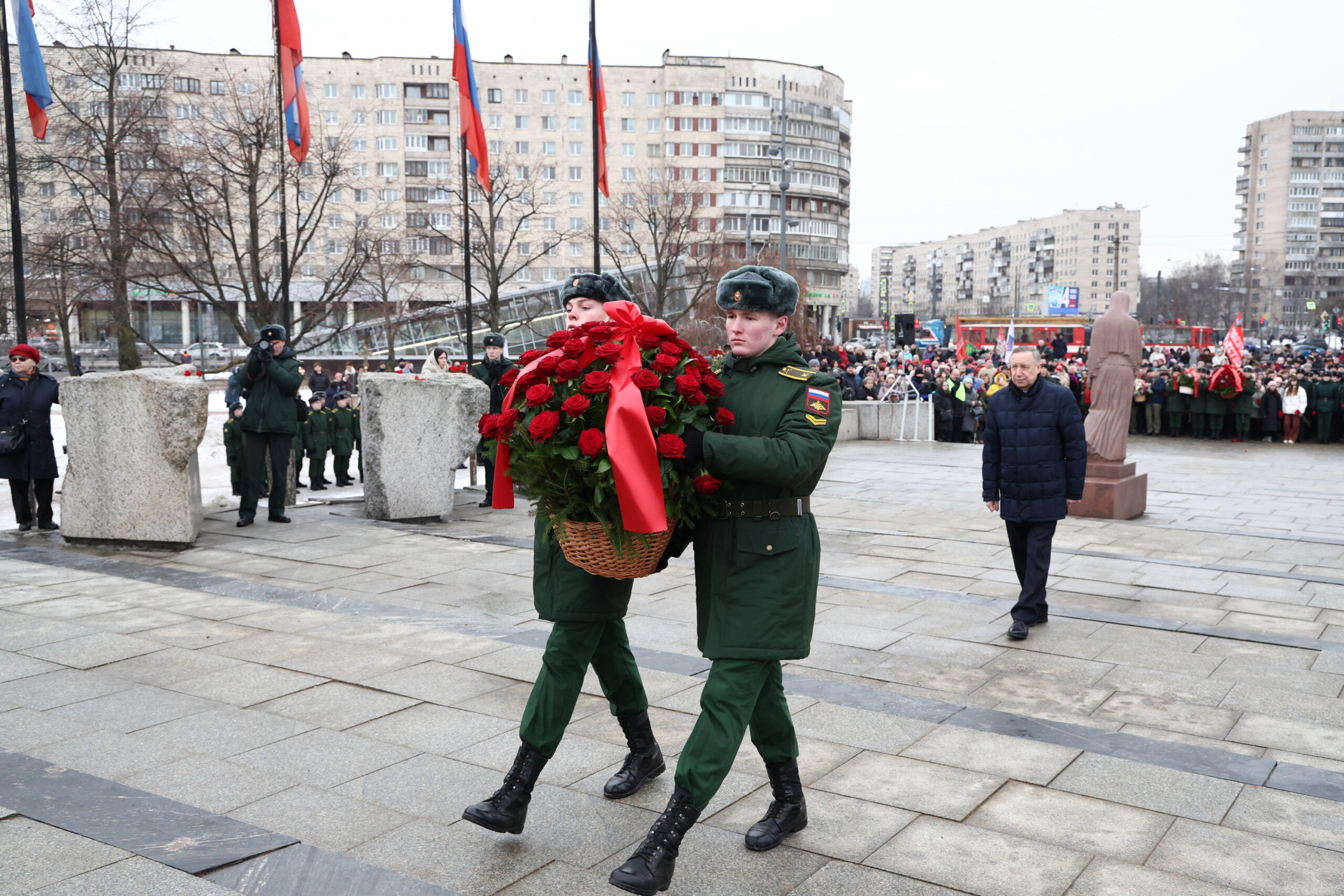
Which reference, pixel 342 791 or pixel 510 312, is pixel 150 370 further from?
pixel 510 312

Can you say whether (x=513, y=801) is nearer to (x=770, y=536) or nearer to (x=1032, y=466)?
(x=770, y=536)

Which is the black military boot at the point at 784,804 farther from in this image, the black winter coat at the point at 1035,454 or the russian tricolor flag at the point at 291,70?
the russian tricolor flag at the point at 291,70

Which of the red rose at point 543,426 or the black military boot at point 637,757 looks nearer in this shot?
the red rose at point 543,426

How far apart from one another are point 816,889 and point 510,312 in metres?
49.5

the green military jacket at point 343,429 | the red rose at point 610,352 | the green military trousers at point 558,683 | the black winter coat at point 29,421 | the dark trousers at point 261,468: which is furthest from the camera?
the green military jacket at point 343,429

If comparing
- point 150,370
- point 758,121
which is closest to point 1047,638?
point 150,370

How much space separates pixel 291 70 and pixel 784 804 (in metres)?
15.5

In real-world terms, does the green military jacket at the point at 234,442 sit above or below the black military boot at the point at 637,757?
above

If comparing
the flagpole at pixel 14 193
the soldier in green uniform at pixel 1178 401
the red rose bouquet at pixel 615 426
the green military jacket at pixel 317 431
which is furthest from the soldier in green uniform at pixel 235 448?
the soldier in green uniform at pixel 1178 401

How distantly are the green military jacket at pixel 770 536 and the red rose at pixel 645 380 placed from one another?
0.32m

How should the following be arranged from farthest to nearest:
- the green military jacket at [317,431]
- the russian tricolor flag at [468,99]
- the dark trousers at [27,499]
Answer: the russian tricolor flag at [468,99] < the green military jacket at [317,431] < the dark trousers at [27,499]

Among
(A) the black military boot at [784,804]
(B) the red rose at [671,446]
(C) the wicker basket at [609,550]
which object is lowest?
(A) the black military boot at [784,804]

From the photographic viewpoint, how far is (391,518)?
10703 millimetres

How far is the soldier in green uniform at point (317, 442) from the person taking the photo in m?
14.5
